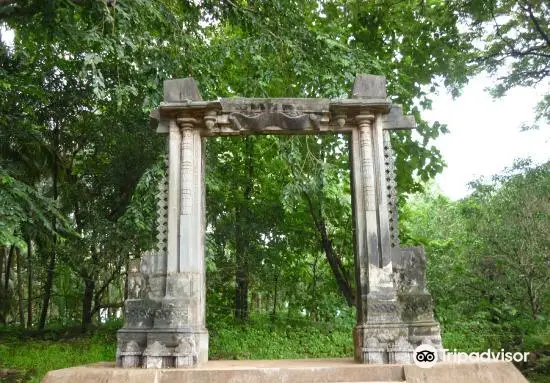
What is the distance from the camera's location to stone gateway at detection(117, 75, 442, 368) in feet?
17.7

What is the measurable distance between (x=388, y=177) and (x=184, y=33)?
5.14 metres

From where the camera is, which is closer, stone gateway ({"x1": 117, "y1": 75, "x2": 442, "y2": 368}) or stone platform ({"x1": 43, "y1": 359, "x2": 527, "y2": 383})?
stone platform ({"x1": 43, "y1": 359, "x2": 527, "y2": 383})

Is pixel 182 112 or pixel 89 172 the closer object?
pixel 182 112

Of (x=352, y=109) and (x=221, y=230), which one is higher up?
(x=352, y=109)

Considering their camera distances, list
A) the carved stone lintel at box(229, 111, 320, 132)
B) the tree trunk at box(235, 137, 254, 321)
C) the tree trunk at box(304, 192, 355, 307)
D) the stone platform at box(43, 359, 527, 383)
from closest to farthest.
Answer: the stone platform at box(43, 359, 527, 383)
the carved stone lintel at box(229, 111, 320, 132)
the tree trunk at box(235, 137, 254, 321)
the tree trunk at box(304, 192, 355, 307)

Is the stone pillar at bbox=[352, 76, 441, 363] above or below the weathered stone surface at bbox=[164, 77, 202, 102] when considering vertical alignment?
below

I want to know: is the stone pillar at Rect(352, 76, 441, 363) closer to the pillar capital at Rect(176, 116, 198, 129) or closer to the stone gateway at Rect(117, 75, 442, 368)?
the stone gateway at Rect(117, 75, 442, 368)

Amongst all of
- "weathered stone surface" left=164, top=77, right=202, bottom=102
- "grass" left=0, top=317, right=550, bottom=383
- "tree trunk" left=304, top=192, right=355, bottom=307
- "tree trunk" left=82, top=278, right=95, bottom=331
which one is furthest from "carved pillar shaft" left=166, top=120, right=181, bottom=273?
"tree trunk" left=82, top=278, right=95, bottom=331

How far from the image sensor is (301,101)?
620cm

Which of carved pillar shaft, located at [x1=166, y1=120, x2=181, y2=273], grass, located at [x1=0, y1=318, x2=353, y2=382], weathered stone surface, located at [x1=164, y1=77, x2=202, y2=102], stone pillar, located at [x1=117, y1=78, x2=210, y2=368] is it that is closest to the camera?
stone pillar, located at [x1=117, y1=78, x2=210, y2=368]

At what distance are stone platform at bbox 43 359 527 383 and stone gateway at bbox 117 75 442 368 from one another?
1.12ft

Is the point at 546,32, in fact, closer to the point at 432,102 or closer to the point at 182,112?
the point at 432,102

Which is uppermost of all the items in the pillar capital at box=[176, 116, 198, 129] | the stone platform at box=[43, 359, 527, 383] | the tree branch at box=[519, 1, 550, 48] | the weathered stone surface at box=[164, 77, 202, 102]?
the tree branch at box=[519, 1, 550, 48]

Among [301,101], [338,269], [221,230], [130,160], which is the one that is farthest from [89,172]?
[301,101]
